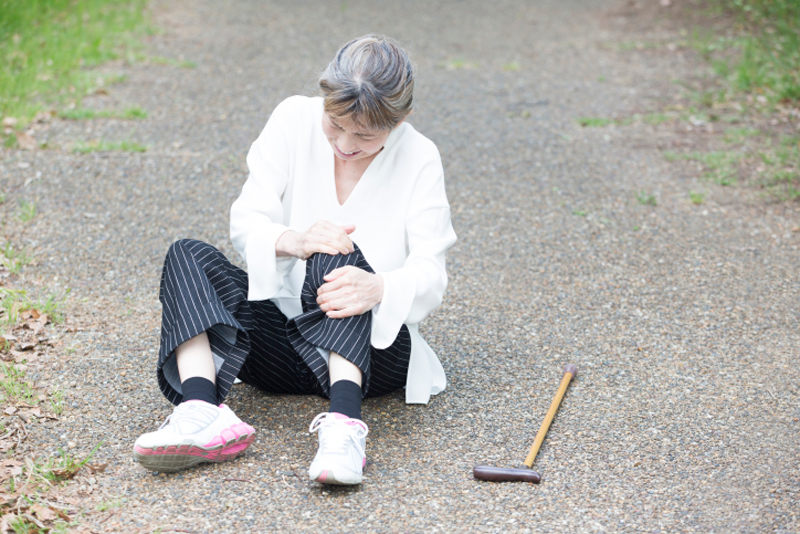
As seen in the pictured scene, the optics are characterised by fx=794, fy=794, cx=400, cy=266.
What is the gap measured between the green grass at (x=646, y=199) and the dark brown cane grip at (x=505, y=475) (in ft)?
8.32

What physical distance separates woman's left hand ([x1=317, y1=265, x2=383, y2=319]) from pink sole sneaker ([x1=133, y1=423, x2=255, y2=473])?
1.32 ft

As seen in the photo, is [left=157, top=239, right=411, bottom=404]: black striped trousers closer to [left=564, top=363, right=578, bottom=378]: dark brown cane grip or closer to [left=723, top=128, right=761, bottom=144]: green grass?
[left=564, top=363, right=578, bottom=378]: dark brown cane grip

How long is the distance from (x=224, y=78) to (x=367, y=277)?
174 inches

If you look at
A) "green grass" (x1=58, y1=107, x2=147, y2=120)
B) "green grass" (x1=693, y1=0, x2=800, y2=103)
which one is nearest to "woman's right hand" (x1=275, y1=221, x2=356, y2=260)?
"green grass" (x1=58, y1=107, x2=147, y2=120)

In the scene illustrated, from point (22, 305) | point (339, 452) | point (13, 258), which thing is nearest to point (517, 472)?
point (339, 452)

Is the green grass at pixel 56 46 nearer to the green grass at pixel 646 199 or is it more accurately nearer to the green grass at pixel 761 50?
the green grass at pixel 646 199

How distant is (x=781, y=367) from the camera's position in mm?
2824

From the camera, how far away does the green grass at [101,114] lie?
504 centimetres

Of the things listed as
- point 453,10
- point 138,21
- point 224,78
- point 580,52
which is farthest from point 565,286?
point 453,10

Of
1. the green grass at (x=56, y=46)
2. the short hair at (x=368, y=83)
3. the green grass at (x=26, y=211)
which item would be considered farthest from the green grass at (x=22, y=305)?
the green grass at (x=56, y=46)

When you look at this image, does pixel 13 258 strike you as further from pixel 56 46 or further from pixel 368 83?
pixel 56 46

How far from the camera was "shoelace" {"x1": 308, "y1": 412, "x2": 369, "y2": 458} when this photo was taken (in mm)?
2023

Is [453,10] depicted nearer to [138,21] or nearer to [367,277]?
[138,21]

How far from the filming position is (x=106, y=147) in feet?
15.3
